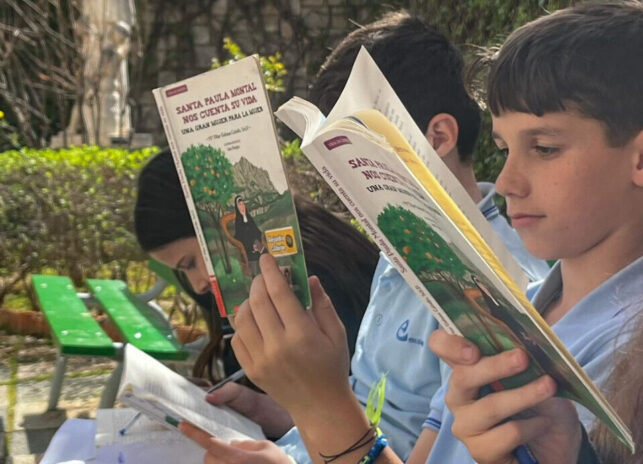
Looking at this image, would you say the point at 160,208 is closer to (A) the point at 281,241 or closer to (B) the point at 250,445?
(B) the point at 250,445

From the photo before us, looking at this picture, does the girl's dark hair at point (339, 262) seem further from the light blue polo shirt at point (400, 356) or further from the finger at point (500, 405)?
the finger at point (500, 405)

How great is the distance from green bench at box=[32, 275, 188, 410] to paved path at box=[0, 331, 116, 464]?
128 mm

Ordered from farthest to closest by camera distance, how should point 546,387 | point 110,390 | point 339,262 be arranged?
1. point 110,390
2. point 339,262
3. point 546,387

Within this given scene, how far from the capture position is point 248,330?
5.31ft

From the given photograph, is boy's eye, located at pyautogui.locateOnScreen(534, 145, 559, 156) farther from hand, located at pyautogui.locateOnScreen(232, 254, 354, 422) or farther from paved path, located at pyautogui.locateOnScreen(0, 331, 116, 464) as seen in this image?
paved path, located at pyautogui.locateOnScreen(0, 331, 116, 464)

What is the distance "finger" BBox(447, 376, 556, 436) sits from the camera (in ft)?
3.70

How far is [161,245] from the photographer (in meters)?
2.86

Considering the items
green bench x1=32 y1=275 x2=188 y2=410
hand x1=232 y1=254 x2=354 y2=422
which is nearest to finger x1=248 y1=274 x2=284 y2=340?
hand x1=232 y1=254 x2=354 y2=422

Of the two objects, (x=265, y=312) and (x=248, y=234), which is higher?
(x=248, y=234)

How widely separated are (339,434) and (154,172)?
1478 mm

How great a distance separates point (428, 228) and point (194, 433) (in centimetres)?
88

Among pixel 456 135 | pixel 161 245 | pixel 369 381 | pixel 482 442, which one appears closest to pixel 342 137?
pixel 482 442

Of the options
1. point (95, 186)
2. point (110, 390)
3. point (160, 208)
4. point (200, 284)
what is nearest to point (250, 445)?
point (200, 284)

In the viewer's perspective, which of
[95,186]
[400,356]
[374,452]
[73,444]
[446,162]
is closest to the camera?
[374,452]
